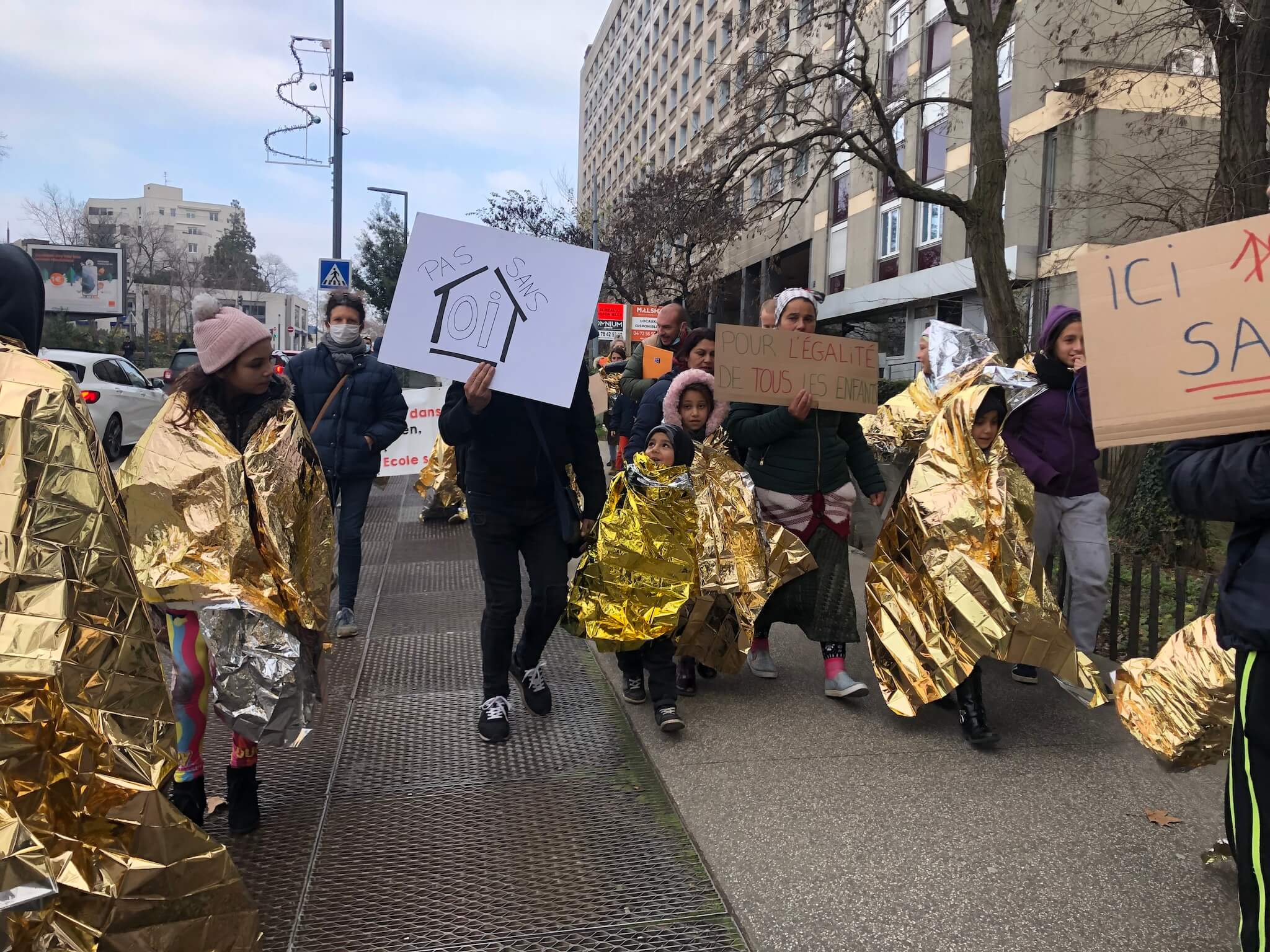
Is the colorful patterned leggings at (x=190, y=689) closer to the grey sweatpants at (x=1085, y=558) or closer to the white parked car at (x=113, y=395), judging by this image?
the grey sweatpants at (x=1085, y=558)

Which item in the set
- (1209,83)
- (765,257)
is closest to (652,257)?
(765,257)

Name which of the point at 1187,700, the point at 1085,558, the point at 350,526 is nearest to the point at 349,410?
the point at 350,526

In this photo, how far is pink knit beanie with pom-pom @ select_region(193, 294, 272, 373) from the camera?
9.75 feet

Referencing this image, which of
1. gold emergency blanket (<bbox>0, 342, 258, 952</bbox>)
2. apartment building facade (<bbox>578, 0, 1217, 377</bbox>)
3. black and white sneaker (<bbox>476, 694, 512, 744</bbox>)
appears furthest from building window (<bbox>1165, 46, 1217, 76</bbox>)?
gold emergency blanket (<bbox>0, 342, 258, 952</bbox>)

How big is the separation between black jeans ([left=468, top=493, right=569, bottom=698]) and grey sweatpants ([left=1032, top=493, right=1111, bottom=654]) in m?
A: 2.15

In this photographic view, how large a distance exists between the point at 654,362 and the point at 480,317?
3421 mm

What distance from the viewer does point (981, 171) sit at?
8375mm

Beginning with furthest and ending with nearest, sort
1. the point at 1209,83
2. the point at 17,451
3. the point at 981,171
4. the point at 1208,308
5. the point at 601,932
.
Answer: the point at 1209,83 < the point at 981,171 < the point at 601,932 < the point at 1208,308 < the point at 17,451

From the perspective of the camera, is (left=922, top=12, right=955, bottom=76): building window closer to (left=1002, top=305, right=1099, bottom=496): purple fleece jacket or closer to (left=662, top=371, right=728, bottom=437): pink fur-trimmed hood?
(left=1002, top=305, right=1099, bottom=496): purple fleece jacket

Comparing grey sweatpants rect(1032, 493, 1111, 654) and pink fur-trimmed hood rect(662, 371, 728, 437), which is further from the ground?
pink fur-trimmed hood rect(662, 371, 728, 437)

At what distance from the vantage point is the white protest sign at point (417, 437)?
856cm

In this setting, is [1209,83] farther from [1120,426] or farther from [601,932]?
[601,932]

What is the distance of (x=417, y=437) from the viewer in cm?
874

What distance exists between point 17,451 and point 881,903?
2.30 meters
